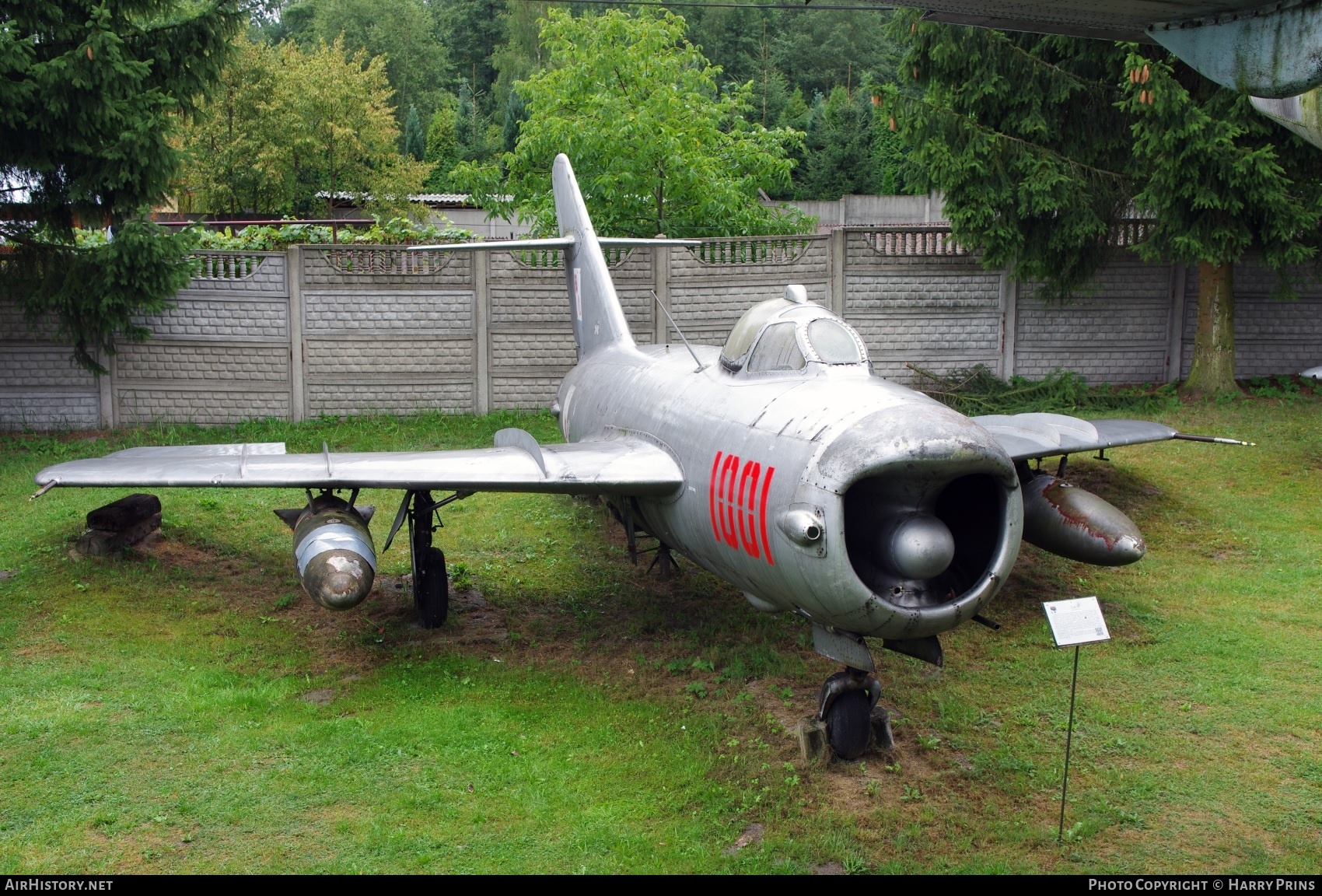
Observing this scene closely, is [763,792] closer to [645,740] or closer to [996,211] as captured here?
[645,740]

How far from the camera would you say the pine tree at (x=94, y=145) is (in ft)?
44.5

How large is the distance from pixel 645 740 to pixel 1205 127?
12639mm

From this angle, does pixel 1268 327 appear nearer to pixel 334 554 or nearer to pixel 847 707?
pixel 847 707

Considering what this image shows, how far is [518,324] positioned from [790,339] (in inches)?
425

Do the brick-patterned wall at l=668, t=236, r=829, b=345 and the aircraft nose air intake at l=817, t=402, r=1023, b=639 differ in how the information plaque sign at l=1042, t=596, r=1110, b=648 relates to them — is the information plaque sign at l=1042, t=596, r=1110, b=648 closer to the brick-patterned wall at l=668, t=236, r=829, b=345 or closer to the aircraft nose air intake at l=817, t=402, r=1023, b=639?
the aircraft nose air intake at l=817, t=402, r=1023, b=639

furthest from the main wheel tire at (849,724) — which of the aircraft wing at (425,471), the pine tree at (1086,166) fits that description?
the pine tree at (1086,166)

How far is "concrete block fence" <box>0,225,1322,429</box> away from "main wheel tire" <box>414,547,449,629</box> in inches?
335

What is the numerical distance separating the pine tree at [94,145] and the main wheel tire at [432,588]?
311 inches

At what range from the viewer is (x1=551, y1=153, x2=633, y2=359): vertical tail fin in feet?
41.4

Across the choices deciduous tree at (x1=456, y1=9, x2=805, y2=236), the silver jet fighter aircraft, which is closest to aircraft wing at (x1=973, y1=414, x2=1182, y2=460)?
the silver jet fighter aircraft

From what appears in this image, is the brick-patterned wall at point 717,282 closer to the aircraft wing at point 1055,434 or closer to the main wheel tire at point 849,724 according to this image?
the aircraft wing at point 1055,434

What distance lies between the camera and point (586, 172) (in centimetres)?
2050

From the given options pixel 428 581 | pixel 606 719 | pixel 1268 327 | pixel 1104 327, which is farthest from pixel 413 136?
pixel 606 719

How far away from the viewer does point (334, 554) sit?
27.3ft
